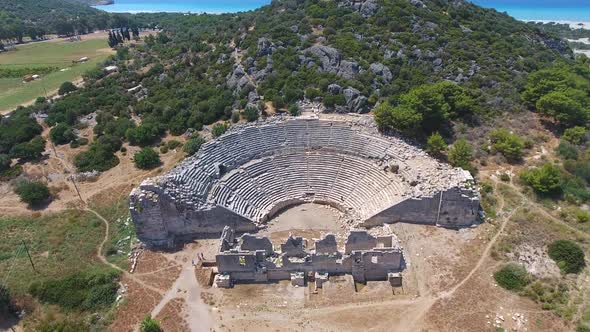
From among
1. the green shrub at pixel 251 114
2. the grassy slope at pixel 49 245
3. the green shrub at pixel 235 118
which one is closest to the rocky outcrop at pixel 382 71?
the green shrub at pixel 251 114

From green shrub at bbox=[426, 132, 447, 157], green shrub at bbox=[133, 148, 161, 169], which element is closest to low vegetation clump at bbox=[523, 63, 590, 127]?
green shrub at bbox=[426, 132, 447, 157]

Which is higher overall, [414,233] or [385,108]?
[385,108]

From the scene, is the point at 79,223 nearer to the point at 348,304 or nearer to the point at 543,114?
the point at 348,304

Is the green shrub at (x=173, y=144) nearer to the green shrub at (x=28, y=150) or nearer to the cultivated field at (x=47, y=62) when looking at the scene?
the green shrub at (x=28, y=150)

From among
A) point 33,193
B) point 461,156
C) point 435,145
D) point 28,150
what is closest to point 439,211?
point 461,156

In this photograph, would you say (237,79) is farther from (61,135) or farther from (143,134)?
(61,135)

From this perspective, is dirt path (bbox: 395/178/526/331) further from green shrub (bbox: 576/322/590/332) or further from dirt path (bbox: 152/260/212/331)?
dirt path (bbox: 152/260/212/331)

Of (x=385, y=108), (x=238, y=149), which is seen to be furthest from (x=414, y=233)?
(x=238, y=149)
